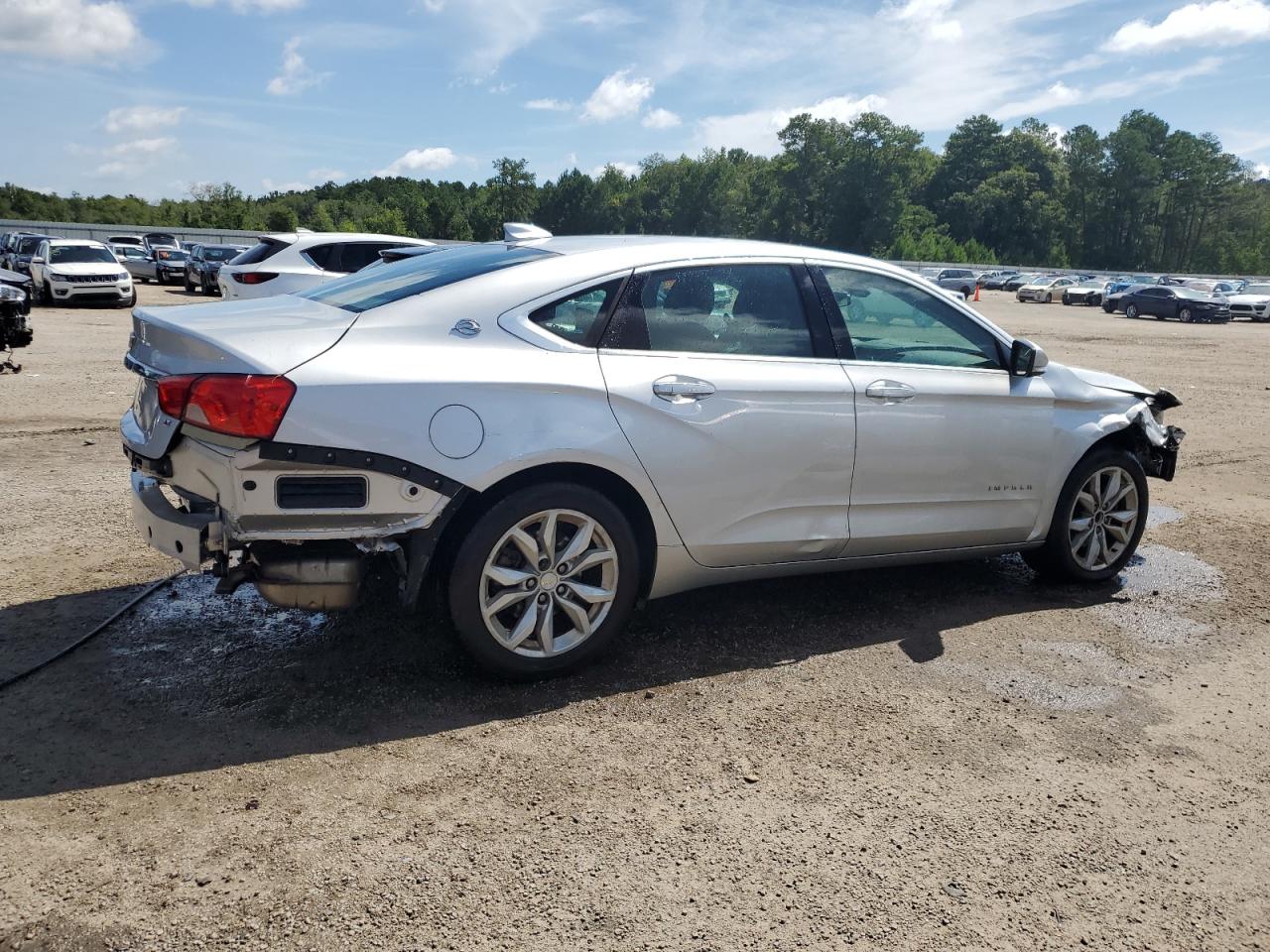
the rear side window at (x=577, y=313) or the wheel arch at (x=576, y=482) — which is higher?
the rear side window at (x=577, y=313)

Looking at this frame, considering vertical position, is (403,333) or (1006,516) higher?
(403,333)

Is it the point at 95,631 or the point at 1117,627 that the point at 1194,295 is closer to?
the point at 1117,627

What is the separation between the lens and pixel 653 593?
4211mm

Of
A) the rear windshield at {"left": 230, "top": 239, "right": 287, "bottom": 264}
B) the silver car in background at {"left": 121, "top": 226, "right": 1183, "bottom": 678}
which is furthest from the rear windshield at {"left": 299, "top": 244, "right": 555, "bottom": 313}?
the rear windshield at {"left": 230, "top": 239, "right": 287, "bottom": 264}

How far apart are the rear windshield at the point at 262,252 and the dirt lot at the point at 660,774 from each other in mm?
9002

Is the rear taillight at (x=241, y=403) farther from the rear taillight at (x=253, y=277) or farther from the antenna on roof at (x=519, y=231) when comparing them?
the rear taillight at (x=253, y=277)

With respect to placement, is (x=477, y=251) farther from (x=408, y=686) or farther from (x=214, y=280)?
(x=214, y=280)

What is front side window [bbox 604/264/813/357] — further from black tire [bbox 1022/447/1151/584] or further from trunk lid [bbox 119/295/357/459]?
black tire [bbox 1022/447/1151/584]

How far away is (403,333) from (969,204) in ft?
405

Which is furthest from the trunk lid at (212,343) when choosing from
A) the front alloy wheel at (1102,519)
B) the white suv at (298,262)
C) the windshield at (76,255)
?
the windshield at (76,255)

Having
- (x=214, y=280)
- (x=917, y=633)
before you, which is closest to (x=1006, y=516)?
(x=917, y=633)

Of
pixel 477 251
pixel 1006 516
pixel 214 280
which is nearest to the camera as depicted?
pixel 477 251

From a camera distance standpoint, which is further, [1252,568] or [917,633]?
[1252,568]

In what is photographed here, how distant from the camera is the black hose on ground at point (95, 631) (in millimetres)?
3801
